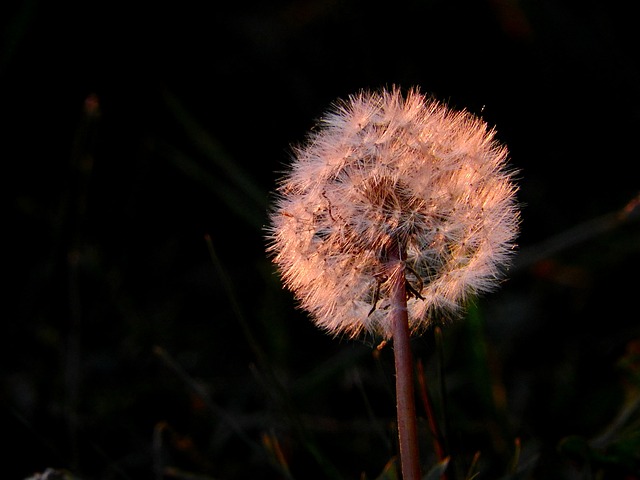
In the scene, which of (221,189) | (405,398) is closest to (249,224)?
(221,189)

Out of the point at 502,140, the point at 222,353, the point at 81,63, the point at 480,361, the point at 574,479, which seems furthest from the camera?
the point at 502,140

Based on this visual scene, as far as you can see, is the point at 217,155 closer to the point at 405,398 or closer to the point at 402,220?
the point at 402,220

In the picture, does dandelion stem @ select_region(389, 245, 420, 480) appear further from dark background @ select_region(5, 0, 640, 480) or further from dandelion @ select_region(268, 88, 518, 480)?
dark background @ select_region(5, 0, 640, 480)

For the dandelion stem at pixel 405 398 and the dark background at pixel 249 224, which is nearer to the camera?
the dandelion stem at pixel 405 398

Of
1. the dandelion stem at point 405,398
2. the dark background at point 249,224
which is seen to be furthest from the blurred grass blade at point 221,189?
the dandelion stem at point 405,398

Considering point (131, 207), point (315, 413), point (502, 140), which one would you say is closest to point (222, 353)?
point (315, 413)

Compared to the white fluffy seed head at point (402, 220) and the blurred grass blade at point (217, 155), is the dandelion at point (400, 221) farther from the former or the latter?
the blurred grass blade at point (217, 155)

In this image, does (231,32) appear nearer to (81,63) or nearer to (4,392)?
(81,63)

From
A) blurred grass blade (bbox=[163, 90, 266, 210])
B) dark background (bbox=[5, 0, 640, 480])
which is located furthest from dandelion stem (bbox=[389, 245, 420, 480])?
blurred grass blade (bbox=[163, 90, 266, 210])
